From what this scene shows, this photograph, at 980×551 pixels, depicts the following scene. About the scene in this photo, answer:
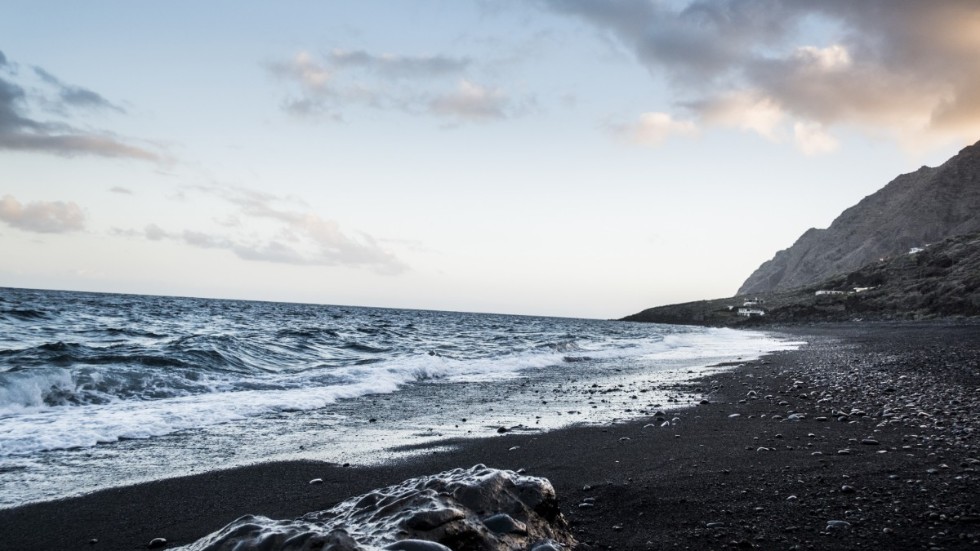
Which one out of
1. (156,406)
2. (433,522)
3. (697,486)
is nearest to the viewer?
(433,522)

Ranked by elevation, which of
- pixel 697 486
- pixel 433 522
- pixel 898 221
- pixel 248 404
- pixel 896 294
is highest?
pixel 898 221

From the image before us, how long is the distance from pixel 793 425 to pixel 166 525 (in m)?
7.70

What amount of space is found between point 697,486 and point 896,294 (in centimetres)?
6077

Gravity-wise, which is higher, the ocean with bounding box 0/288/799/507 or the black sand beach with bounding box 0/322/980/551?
the black sand beach with bounding box 0/322/980/551

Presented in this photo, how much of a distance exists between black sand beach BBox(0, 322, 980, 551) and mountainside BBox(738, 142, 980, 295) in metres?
107

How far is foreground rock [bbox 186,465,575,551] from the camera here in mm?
2814

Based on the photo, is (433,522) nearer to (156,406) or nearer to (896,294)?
(156,406)

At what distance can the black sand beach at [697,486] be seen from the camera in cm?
377

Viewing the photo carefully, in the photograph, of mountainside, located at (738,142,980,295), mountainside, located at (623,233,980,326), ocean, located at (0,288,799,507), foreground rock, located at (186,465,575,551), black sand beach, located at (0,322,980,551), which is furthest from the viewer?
mountainside, located at (738,142,980,295)

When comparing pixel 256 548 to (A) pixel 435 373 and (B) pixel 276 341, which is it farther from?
(B) pixel 276 341

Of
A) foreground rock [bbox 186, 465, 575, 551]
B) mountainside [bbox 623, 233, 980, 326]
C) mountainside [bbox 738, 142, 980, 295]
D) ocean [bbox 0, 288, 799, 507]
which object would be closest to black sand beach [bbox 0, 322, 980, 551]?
foreground rock [bbox 186, 465, 575, 551]

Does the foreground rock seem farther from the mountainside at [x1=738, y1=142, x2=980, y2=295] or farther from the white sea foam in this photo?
the mountainside at [x1=738, y1=142, x2=980, y2=295]

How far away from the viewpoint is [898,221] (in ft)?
390

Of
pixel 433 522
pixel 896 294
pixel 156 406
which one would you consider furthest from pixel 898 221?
pixel 433 522
